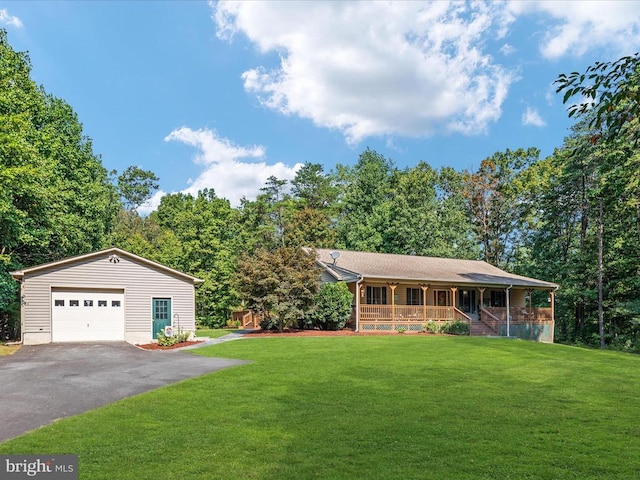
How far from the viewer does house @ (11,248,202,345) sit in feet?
59.8

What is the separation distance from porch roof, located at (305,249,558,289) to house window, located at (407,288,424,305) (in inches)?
55.5

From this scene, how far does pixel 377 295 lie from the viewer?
2711 centimetres

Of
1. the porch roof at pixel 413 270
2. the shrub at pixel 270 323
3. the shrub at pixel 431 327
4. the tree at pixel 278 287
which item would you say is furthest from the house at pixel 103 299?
the shrub at pixel 431 327

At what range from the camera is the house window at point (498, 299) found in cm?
3071

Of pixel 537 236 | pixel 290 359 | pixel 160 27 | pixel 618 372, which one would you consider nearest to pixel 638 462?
pixel 618 372

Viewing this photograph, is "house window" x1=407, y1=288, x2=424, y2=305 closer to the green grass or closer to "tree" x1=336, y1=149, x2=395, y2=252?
"tree" x1=336, y1=149, x2=395, y2=252

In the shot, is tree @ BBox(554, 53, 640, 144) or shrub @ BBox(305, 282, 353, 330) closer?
tree @ BBox(554, 53, 640, 144)

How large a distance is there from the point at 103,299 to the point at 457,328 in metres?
17.3

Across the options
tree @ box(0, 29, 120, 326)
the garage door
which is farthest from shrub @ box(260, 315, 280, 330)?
tree @ box(0, 29, 120, 326)

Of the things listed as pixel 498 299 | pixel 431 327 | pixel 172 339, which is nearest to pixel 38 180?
pixel 172 339

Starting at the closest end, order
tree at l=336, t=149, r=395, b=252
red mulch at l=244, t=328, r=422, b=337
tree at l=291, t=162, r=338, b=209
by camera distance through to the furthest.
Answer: red mulch at l=244, t=328, r=422, b=337 < tree at l=336, t=149, r=395, b=252 < tree at l=291, t=162, r=338, b=209

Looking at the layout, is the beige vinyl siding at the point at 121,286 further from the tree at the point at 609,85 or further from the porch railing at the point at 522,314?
the tree at the point at 609,85

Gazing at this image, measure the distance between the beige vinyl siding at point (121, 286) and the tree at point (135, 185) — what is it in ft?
141

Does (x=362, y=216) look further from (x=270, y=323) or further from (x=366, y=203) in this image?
(x=270, y=323)
